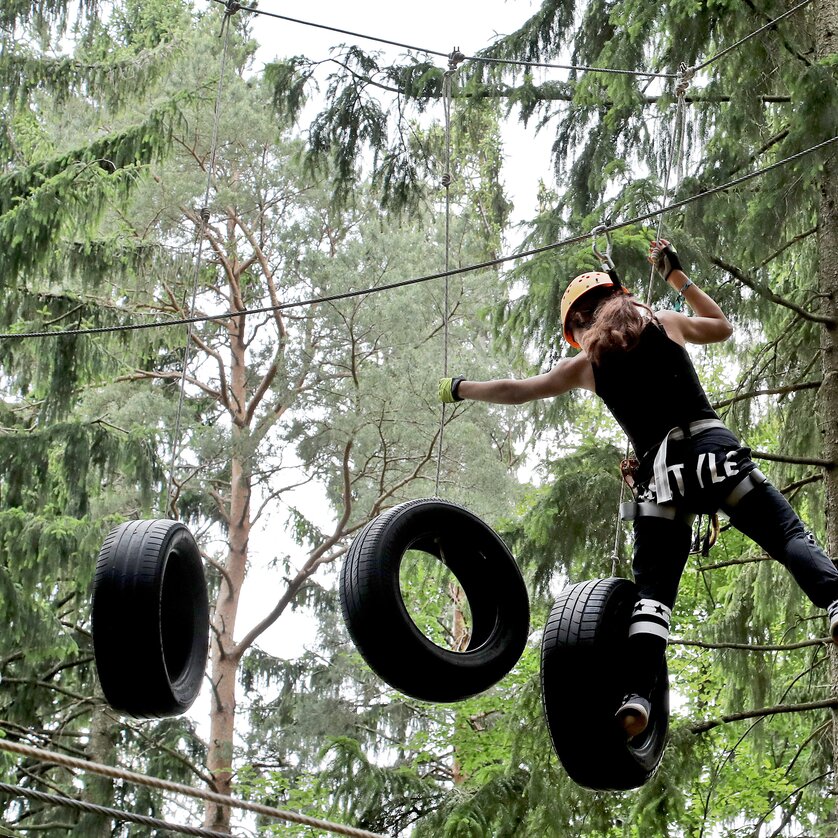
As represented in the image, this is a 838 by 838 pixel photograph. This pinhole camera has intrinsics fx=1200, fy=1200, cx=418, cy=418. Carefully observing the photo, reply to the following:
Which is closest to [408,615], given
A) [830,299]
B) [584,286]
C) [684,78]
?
[584,286]

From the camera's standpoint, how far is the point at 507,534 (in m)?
8.23

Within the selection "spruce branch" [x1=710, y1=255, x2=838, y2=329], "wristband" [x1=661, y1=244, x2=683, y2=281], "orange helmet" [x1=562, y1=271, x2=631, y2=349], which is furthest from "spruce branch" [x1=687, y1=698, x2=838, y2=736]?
"orange helmet" [x1=562, y1=271, x2=631, y2=349]

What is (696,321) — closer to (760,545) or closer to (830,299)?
(760,545)

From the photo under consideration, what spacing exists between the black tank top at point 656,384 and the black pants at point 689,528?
0.36ft

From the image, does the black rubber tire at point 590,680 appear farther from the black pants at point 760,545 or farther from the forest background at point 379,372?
the forest background at point 379,372

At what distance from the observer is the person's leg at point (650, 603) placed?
12.1ft

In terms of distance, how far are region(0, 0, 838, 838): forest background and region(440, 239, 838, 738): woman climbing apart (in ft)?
5.02

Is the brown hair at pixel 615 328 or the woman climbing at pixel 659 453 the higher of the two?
the brown hair at pixel 615 328

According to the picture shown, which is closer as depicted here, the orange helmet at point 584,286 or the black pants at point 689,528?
the black pants at point 689,528

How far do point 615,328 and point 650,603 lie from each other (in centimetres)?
88

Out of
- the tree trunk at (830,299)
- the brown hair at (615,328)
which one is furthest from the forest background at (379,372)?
the brown hair at (615,328)

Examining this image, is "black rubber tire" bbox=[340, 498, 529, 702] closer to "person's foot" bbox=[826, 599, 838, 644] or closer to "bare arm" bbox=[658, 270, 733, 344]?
"bare arm" bbox=[658, 270, 733, 344]

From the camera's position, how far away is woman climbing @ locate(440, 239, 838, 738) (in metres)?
3.71

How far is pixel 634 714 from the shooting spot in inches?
143
